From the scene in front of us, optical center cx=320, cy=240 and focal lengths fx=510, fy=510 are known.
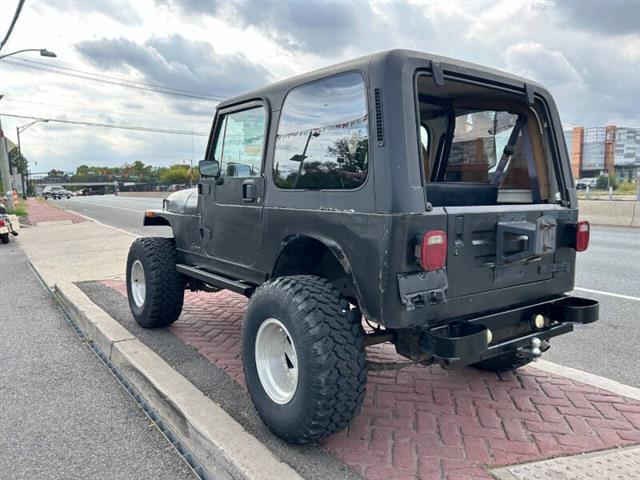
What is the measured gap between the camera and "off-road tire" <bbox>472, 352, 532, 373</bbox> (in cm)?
371

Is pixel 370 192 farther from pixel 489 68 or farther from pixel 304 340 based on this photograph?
pixel 489 68

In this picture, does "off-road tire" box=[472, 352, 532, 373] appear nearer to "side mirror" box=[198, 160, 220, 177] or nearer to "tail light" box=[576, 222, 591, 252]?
"tail light" box=[576, 222, 591, 252]

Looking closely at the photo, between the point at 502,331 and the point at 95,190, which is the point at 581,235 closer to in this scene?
the point at 502,331

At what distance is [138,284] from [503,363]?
11.8 feet

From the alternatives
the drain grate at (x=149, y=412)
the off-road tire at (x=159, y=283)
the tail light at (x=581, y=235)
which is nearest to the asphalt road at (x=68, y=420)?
the drain grate at (x=149, y=412)

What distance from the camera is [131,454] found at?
2982mm

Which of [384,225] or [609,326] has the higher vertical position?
[384,225]

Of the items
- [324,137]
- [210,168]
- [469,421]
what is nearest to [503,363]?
[469,421]

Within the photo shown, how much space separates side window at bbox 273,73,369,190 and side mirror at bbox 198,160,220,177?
2.56 feet

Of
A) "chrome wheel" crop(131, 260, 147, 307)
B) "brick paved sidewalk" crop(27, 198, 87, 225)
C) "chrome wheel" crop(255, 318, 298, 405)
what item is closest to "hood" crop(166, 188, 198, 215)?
"chrome wheel" crop(131, 260, 147, 307)

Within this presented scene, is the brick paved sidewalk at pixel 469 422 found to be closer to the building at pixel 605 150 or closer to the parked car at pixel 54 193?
the building at pixel 605 150

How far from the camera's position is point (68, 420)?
3412mm

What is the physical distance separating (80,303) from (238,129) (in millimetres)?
3283

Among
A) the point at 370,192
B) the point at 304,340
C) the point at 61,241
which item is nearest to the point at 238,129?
the point at 370,192
